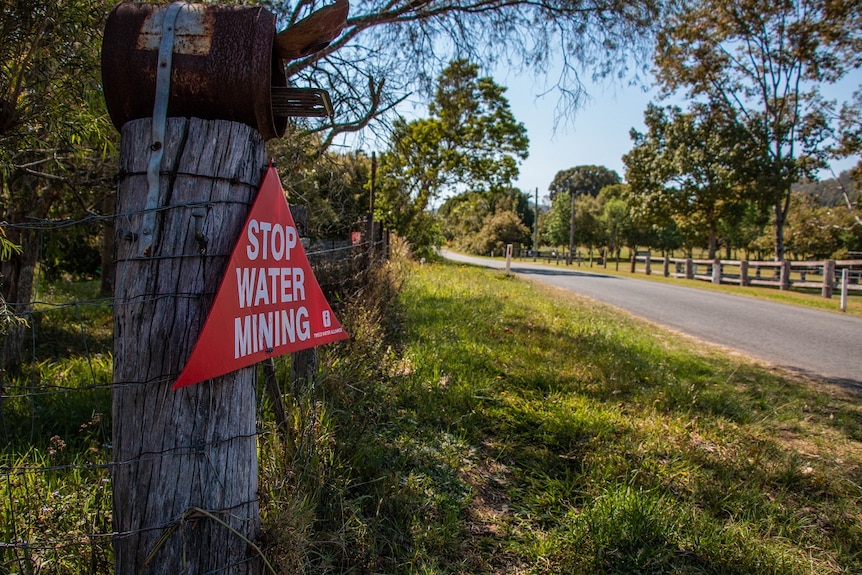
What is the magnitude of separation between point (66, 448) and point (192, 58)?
2.70 meters

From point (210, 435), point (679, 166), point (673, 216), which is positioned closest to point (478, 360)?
point (210, 435)

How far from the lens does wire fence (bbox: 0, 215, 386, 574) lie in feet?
4.94

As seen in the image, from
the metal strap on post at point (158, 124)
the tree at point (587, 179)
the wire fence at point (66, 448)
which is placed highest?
the tree at point (587, 179)

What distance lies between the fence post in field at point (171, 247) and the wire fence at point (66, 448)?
3 centimetres

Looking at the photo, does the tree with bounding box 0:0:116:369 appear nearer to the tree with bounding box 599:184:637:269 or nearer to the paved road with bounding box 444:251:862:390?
the paved road with bounding box 444:251:862:390

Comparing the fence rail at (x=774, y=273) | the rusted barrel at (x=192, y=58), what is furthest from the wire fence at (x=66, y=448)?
the fence rail at (x=774, y=273)

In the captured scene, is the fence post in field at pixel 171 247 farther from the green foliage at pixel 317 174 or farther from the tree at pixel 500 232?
the tree at pixel 500 232

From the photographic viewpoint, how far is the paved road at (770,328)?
6.01 meters

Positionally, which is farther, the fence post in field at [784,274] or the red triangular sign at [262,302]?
the fence post in field at [784,274]

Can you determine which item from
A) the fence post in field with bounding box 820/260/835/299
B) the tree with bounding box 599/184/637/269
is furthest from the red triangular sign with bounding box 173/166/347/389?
the tree with bounding box 599/184/637/269

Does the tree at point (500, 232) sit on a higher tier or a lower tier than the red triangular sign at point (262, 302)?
higher

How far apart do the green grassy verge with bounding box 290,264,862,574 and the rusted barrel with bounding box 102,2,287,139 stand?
4.62 feet

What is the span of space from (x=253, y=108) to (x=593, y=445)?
114 inches

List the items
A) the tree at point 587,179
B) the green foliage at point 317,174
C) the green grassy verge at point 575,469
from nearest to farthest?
the green grassy verge at point 575,469
the green foliage at point 317,174
the tree at point 587,179
